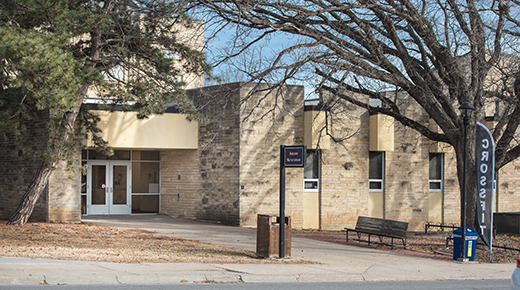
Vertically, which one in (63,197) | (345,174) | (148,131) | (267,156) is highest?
(148,131)

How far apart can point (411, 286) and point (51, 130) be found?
11397mm

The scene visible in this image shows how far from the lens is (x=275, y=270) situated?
32.9 feet

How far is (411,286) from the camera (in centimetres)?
938

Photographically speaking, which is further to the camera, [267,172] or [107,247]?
[267,172]

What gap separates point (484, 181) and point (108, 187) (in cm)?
1451

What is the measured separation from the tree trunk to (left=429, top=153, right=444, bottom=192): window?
15976 mm

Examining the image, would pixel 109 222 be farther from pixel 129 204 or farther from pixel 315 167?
pixel 315 167

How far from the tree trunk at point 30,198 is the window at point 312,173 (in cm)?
948

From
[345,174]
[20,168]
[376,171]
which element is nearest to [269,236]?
[345,174]

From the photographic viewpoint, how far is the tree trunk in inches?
624

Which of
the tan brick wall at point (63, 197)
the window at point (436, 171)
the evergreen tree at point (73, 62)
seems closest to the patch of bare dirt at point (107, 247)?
the tan brick wall at point (63, 197)

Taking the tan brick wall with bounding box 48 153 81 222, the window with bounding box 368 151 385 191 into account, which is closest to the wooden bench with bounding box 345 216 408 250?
the window with bounding box 368 151 385 191

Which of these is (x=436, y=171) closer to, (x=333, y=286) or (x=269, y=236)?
(x=269, y=236)

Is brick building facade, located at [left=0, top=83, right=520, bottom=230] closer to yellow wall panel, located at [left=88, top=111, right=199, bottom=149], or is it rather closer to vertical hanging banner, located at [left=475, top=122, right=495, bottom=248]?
yellow wall panel, located at [left=88, top=111, right=199, bottom=149]
